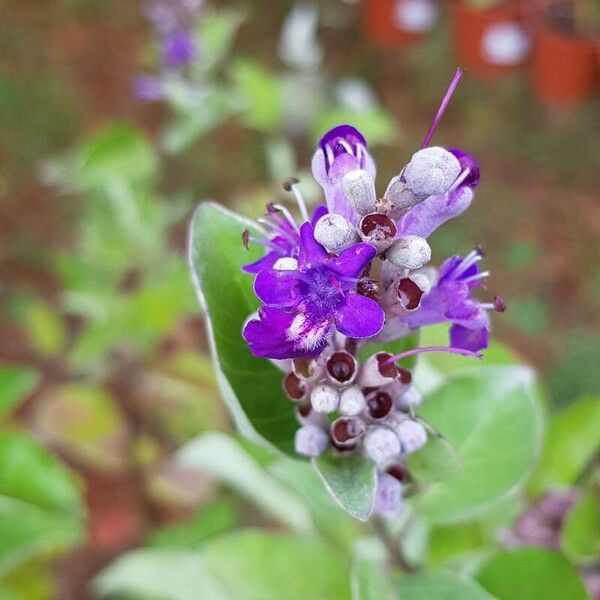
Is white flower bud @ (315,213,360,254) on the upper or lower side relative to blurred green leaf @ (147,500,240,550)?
upper

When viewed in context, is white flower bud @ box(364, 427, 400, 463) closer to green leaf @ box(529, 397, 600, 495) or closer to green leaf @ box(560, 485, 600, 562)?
green leaf @ box(560, 485, 600, 562)

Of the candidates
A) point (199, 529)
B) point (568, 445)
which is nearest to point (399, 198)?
point (568, 445)

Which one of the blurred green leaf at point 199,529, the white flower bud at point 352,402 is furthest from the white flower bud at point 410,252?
the blurred green leaf at point 199,529

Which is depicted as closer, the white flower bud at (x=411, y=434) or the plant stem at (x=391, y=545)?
the white flower bud at (x=411, y=434)

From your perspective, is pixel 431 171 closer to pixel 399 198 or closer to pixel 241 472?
pixel 399 198

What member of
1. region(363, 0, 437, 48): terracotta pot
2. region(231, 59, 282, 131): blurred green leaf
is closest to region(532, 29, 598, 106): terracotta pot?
region(363, 0, 437, 48): terracotta pot

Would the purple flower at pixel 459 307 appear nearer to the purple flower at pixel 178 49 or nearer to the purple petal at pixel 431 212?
the purple petal at pixel 431 212

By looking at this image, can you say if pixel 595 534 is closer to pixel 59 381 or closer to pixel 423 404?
pixel 423 404
